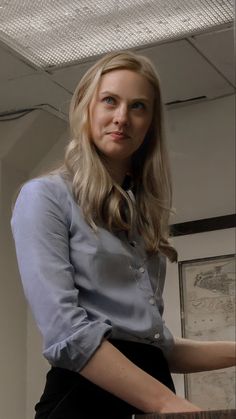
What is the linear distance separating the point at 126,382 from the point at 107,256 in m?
0.20

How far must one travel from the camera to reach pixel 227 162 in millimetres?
2297

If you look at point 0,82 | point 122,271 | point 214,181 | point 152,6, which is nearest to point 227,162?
point 214,181

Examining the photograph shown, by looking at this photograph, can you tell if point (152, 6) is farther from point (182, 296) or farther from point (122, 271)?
point (122, 271)

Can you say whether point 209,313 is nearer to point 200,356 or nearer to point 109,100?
point 200,356

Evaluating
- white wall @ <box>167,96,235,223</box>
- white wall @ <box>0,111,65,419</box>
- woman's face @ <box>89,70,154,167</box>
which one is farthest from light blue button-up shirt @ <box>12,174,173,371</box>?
white wall @ <box>0,111,65,419</box>

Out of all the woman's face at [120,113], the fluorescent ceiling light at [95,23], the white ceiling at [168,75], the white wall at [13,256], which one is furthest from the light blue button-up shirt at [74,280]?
the white wall at [13,256]

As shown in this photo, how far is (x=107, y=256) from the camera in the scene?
988mm

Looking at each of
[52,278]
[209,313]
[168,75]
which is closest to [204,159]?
[168,75]

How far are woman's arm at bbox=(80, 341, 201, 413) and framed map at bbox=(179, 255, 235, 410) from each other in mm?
1245

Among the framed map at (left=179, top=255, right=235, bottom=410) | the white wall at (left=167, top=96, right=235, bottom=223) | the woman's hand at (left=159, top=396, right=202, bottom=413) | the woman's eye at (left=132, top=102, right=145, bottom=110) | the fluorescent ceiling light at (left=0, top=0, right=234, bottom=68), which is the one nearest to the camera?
the woman's hand at (left=159, top=396, right=202, bottom=413)

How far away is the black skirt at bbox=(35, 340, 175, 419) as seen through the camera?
2.97 feet

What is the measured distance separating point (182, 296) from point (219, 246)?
0.21 meters

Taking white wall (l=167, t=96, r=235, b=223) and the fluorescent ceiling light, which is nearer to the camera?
the fluorescent ceiling light

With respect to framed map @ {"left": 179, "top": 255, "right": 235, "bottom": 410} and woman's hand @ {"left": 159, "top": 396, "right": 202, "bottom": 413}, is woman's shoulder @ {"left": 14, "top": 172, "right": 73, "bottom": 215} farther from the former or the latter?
framed map @ {"left": 179, "top": 255, "right": 235, "bottom": 410}
